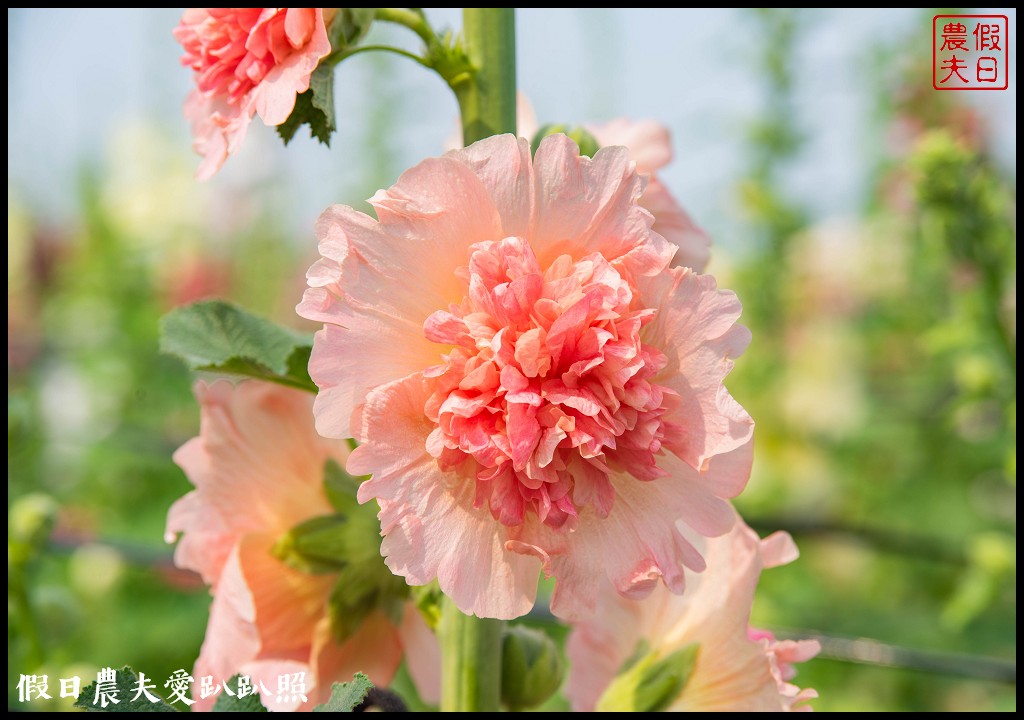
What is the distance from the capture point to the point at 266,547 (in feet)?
2.42

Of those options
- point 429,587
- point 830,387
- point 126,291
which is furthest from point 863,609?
point 126,291

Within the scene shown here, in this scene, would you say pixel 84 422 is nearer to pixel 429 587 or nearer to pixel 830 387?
pixel 830 387

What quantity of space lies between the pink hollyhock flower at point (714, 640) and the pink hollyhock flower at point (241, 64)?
41 centimetres

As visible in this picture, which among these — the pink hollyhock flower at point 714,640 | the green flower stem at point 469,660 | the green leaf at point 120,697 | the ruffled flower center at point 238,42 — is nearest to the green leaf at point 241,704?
the green leaf at point 120,697

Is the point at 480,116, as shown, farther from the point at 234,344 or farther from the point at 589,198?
the point at 234,344

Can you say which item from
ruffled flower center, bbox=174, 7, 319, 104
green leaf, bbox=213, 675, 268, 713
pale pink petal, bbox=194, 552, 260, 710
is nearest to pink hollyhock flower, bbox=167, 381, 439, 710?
pale pink petal, bbox=194, 552, 260, 710

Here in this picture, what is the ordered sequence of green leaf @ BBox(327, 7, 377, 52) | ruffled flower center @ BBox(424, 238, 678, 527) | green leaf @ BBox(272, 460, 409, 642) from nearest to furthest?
ruffled flower center @ BBox(424, 238, 678, 527) < green leaf @ BBox(327, 7, 377, 52) < green leaf @ BBox(272, 460, 409, 642)

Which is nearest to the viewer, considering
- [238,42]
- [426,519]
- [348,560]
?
[426,519]

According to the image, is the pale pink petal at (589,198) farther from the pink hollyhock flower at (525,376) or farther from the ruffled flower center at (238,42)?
the ruffled flower center at (238,42)

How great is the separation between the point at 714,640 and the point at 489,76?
16.9 inches

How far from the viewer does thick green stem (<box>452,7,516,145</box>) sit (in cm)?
65

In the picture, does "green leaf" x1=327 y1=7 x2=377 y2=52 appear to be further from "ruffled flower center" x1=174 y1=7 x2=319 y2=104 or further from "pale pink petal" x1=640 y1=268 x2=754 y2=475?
"pale pink petal" x1=640 y1=268 x2=754 y2=475

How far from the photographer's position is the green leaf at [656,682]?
73cm

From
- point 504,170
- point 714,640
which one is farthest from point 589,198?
point 714,640
